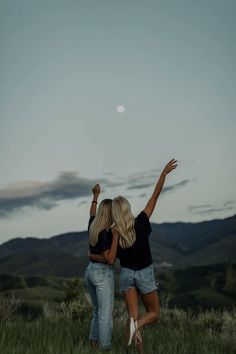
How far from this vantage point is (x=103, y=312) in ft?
23.7

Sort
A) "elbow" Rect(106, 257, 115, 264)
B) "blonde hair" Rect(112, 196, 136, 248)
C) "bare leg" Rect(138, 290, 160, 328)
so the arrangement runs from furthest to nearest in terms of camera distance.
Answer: "bare leg" Rect(138, 290, 160, 328) → "elbow" Rect(106, 257, 115, 264) → "blonde hair" Rect(112, 196, 136, 248)

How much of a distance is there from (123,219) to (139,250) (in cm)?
43

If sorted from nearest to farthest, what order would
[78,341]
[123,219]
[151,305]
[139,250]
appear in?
[123,219] → [139,250] → [151,305] → [78,341]

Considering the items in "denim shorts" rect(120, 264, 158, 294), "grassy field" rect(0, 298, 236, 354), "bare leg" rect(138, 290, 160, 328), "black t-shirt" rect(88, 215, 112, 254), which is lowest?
"grassy field" rect(0, 298, 236, 354)

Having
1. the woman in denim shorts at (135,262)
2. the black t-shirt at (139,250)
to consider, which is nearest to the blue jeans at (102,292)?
the woman in denim shorts at (135,262)

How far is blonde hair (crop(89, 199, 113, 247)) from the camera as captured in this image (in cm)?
698

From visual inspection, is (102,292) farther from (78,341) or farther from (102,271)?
(78,341)

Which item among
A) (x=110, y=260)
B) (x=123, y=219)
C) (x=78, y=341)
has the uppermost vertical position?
(x=123, y=219)

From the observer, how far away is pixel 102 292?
717 centimetres

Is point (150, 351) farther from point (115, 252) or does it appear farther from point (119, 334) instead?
point (119, 334)

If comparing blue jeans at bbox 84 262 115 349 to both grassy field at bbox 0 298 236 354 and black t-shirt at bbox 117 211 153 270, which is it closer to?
grassy field at bbox 0 298 236 354

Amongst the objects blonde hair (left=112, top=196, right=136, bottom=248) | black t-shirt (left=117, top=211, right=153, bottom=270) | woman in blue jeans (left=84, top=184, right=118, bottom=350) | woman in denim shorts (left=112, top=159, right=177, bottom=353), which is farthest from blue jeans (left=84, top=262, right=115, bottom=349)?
blonde hair (left=112, top=196, right=136, bottom=248)

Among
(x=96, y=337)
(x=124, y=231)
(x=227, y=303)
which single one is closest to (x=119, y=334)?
(x=96, y=337)

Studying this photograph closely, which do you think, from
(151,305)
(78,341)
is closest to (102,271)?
(151,305)
